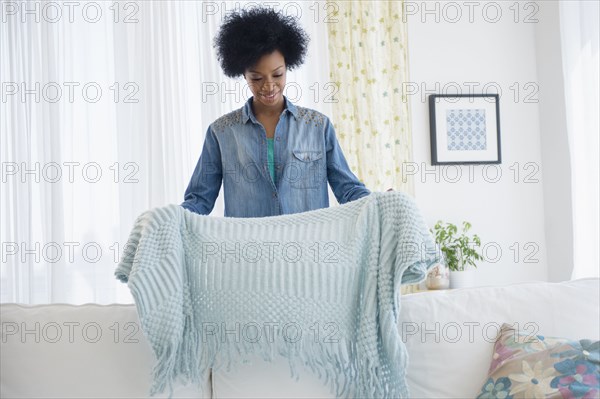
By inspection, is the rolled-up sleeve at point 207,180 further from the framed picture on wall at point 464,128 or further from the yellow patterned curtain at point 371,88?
the framed picture on wall at point 464,128

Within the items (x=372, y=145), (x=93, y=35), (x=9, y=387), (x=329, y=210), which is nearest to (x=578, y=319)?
(x=329, y=210)

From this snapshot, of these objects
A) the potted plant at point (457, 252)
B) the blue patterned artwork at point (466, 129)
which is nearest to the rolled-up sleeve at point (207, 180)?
the potted plant at point (457, 252)

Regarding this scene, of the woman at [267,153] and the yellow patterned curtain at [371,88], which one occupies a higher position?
the yellow patterned curtain at [371,88]

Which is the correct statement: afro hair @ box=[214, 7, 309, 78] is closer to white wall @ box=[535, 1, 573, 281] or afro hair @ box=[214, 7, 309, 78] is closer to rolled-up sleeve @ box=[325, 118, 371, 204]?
rolled-up sleeve @ box=[325, 118, 371, 204]

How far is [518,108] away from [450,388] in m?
2.98

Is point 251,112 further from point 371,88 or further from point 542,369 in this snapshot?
point 371,88

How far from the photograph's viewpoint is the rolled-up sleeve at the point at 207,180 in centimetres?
240

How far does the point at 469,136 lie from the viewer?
14.1 ft

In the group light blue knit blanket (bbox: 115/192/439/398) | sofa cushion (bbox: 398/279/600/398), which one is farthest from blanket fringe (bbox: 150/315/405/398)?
sofa cushion (bbox: 398/279/600/398)

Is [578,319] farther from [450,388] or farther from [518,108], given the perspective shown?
[518,108]

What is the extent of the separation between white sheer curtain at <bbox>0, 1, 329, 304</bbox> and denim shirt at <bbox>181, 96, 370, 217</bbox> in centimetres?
161

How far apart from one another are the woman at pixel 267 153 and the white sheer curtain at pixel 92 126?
62.6 inches

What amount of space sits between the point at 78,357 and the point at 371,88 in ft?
9.14

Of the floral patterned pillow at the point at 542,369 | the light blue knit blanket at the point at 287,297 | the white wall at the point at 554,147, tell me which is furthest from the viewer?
the white wall at the point at 554,147
